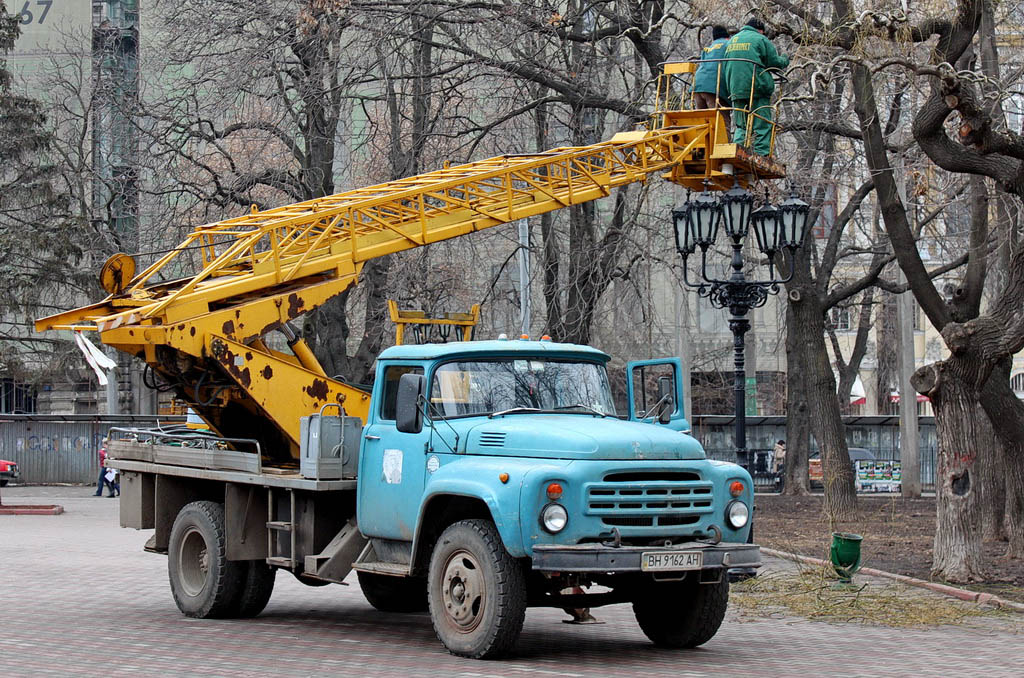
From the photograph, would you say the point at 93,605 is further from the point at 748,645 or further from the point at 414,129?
the point at 414,129

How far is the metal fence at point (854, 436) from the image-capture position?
40.3 meters

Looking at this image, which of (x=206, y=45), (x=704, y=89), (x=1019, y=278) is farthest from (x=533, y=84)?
(x=1019, y=278)

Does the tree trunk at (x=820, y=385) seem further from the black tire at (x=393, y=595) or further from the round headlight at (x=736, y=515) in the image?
the round headlight at (x=736, y=515)

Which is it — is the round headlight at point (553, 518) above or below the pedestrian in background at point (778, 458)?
above

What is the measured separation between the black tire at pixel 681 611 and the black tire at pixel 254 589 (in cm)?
373

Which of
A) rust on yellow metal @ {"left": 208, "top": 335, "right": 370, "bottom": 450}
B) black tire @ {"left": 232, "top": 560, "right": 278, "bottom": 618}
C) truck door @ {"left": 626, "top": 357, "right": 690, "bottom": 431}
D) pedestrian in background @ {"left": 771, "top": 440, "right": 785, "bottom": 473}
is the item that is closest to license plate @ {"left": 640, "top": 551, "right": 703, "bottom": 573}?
truck door @ {"left": 626, "top": 357, "right": 690, "bottom": 431}

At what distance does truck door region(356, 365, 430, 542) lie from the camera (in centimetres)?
1120

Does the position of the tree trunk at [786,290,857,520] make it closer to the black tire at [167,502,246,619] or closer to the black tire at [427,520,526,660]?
the black tire at [167,502,246,619]

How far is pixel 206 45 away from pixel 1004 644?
18591 millimetres

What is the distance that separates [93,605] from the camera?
1409cm

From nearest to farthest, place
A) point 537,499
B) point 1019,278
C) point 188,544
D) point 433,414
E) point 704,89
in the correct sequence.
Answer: point 537,499, point 433,414, point 188,544, point 1019,278, point 704,89

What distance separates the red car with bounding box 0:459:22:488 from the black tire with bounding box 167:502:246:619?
2683 centimetres

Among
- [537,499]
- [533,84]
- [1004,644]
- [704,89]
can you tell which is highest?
[533,84]

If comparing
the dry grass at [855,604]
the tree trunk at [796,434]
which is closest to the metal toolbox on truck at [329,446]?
the dry grass at [855,604]
